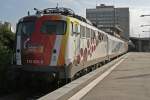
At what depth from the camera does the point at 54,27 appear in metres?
16.4

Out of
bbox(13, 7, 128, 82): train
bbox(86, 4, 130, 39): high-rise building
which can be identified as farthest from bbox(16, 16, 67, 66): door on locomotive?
bbox(86, 4, 130, 39): high-rise building

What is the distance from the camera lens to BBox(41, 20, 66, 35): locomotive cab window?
16234 millimetres

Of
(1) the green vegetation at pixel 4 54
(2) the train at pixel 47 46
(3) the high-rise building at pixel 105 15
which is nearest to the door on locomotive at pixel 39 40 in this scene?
(2) the train at pixel 47 46

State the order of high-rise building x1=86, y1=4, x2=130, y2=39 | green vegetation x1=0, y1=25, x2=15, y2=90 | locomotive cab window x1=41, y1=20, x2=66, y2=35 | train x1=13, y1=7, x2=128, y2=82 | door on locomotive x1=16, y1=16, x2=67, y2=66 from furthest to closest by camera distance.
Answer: high-rise building x1=86, y1=4, x2=130, y2=39, green vegetation x1=0, y1=25, x2=15, y2=90, locomotive cab window x1=41, y1=20, x2=66, y2=35, door on locomotive x1=16, y1=16, x2=67, y2=66, train x1=13, y1=7, x2=128, y2=82

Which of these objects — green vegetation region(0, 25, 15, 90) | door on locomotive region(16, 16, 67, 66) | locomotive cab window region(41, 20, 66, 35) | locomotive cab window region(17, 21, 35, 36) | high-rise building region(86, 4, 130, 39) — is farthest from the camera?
high-rise building region(86, 4, 130, 39)

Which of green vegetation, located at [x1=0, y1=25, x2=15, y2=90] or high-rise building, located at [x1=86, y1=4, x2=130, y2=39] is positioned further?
high-rise building, located at [x1=86, y1=4, x2=130, y2=39]

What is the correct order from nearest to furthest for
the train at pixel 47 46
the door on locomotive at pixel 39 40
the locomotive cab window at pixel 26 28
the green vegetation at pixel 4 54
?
1. the train at pixel 47 46
2. the door on locomotive at pixel 39 40
3. the locomotive cab window at pixel 26 28
4. the green vegetation at pixel 4 54

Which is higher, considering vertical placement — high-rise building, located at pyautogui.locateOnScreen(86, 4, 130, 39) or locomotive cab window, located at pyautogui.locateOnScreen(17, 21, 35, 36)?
high-rise building, located at pyautogui.locateOnScreen(86, 4, 130, 39)

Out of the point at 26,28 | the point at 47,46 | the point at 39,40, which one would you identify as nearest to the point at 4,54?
the point at 26,28

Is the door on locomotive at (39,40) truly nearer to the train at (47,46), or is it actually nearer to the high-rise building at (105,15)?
the train at (47,46)

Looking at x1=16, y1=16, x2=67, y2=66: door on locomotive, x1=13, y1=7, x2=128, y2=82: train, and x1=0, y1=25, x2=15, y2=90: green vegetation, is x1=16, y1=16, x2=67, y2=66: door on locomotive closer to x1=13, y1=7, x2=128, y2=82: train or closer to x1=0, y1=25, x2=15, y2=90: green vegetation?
x1=13, y1=7, x2=128, y2=82: train

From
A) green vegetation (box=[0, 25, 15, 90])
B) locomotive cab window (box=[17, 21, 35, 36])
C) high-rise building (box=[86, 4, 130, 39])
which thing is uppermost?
high-rise building (box=[86, 4, 130, 39])

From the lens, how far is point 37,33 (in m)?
16.2

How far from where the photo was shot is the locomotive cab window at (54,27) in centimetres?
1623
